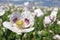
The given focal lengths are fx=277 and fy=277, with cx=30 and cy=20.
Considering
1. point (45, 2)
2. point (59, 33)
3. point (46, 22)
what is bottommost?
point (45, 2)

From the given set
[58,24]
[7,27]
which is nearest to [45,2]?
[58,24]

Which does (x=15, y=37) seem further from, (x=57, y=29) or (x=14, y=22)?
(x=57, y=29)

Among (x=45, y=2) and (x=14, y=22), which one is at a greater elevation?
(x=14, y=22)

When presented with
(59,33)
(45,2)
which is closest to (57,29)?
(59,33)

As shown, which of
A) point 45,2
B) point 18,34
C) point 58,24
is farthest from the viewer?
point 45,2

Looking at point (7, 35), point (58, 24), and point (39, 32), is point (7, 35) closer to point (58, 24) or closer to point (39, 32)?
point (39, 32)

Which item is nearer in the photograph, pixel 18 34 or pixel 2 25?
pixel 18 34

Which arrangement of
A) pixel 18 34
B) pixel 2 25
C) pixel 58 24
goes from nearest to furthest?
pixel 18 34 < pixel 2 25 < pixel 58 24
